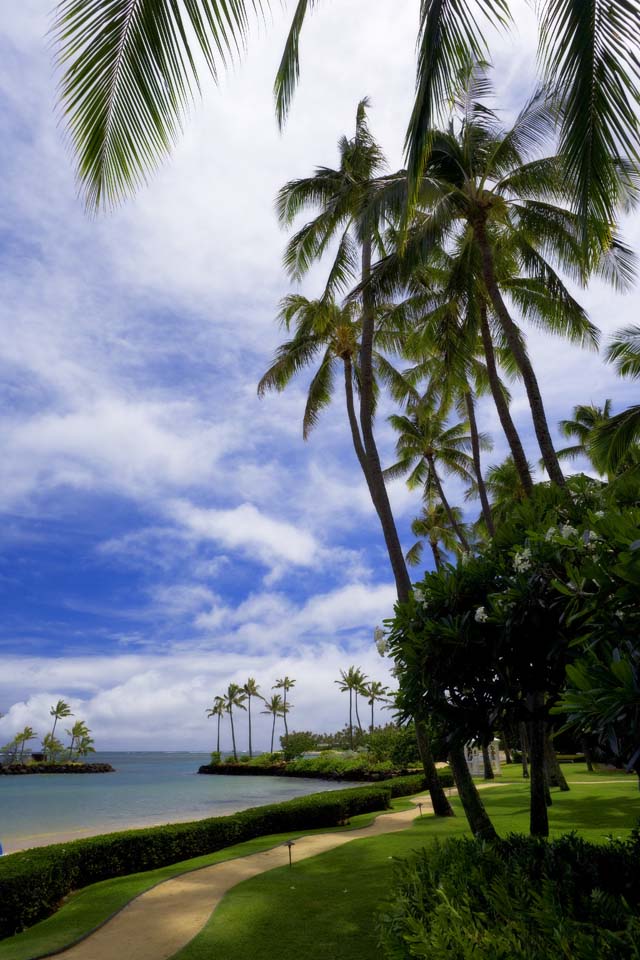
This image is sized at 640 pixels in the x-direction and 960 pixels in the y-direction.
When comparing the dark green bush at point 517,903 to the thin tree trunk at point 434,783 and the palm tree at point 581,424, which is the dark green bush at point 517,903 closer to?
the thin tree trunk at point 434,783

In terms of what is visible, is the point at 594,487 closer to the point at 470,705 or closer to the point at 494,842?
the point at 470,705

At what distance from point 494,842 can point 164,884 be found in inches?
250

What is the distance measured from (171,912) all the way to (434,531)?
32.9 metres

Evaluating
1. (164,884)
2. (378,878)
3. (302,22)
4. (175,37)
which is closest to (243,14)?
(175,37)

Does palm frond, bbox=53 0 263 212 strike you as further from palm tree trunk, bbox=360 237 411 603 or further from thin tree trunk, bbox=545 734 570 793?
thin tree trunk, bbox=545 734 570 793

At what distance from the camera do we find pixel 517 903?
395 centimetres

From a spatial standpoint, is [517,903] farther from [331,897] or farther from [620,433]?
[620,433]

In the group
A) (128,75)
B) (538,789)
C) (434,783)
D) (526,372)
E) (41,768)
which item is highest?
(526,372)

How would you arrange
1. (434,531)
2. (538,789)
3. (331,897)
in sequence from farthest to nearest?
(434,531) → (538,789) → (331,897)

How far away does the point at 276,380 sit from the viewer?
19.8 m

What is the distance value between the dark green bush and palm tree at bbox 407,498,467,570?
106 feet

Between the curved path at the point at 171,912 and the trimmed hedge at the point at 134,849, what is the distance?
4.30 feet

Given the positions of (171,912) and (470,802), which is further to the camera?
(470,802)

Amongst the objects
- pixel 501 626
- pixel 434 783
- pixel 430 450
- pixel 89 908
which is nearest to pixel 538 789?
pixel 501 626
